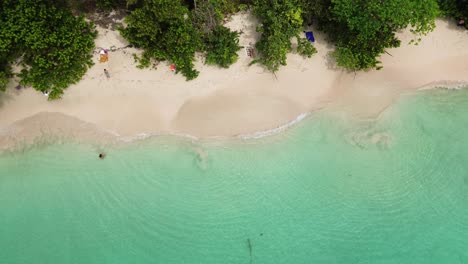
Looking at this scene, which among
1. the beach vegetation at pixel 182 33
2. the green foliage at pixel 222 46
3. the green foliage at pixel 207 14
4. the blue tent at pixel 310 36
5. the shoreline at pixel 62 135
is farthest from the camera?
the blue tent at pixel 310 36

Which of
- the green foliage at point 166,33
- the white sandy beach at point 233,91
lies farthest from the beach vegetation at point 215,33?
the white sandy beach at point 233,91

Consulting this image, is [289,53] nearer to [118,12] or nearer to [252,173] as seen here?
[252,173]

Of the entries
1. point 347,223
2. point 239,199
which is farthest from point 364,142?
point 239,199

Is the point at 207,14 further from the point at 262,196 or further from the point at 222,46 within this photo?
the point at 262,196

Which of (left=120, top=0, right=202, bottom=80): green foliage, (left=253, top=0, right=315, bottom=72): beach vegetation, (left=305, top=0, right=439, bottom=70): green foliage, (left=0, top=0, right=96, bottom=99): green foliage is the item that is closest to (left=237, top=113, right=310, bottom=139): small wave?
(left=253, top=0, right=315, bottom=72): beach vegetation

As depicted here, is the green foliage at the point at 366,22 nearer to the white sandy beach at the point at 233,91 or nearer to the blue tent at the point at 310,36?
the blue tent at the point at 310,36

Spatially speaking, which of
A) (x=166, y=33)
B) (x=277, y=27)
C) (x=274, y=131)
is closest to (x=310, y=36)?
(x=277, y=27)
